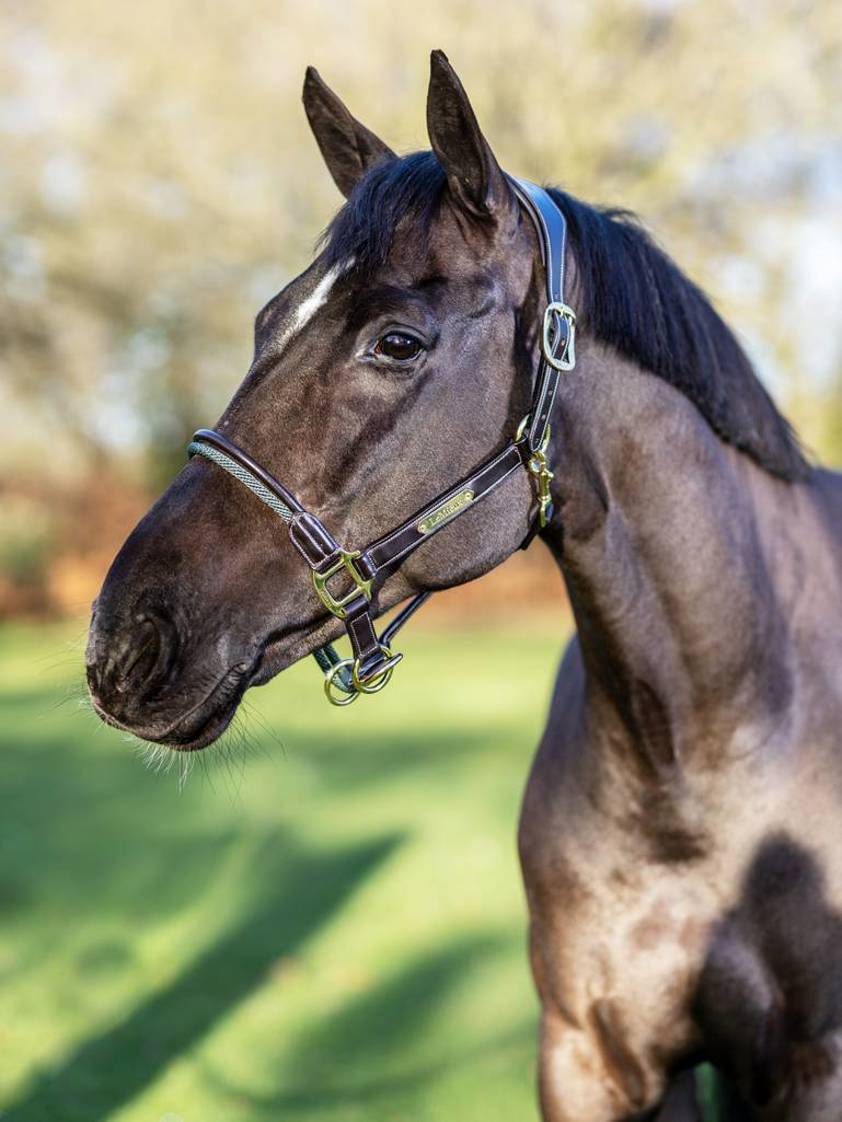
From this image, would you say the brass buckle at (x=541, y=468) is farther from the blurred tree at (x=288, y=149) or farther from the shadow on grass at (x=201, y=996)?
the blurred tree at (x=288, y=149)

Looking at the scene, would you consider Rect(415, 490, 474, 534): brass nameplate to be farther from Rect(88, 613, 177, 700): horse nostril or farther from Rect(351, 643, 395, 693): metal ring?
Rect(88, 613, 177, 700): horse nostril

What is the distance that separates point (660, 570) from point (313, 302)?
88 cm

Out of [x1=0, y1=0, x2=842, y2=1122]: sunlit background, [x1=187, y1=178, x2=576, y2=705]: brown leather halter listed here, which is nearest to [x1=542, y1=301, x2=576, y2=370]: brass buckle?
[x1=187, y1=178, x2=576, y2=705]: brown leather halter

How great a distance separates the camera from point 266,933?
5.59 m

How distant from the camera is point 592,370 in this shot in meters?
2.27

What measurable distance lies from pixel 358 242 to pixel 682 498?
0.83 meters

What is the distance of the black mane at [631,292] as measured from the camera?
210cm

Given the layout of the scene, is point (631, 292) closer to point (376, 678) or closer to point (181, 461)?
point (376, 678)

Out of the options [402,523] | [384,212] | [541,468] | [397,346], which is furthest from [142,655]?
[384,212]

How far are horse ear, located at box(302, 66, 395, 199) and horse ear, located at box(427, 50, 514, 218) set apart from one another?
1.33 ft

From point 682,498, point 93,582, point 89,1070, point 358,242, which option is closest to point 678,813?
point 682,498

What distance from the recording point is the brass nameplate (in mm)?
2057

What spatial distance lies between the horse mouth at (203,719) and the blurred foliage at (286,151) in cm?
1496

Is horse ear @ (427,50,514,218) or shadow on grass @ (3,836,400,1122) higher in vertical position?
horse ear @ (427,50,514,218)
